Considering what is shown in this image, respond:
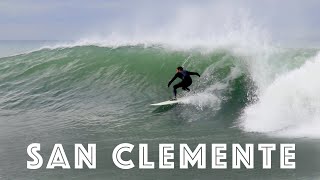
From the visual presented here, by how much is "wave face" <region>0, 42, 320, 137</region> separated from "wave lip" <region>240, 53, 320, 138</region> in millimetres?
20

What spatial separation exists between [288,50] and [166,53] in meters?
5.19

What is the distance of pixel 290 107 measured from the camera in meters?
11.0

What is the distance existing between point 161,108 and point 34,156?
464 cm

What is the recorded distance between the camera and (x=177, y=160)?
26.8ft

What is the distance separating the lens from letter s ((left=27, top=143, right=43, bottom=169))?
329 inches

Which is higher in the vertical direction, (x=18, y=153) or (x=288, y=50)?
(x=288, y=50)

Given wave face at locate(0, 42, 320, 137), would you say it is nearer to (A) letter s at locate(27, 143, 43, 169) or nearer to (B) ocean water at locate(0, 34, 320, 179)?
(B) ocean water at locate(0, 34, 320, 179)

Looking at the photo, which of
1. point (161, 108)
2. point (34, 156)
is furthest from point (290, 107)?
point (34, 156)

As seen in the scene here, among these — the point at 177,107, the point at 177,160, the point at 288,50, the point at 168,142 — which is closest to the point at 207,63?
the point at 288,50

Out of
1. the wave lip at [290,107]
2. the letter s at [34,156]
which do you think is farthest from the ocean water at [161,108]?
the letter s at [34,156]

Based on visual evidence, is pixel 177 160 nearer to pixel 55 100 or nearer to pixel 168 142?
pixel 168 142

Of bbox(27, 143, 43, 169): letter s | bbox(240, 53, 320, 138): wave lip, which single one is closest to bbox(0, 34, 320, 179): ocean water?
bbox(240, 53, 320, 138): wave lip

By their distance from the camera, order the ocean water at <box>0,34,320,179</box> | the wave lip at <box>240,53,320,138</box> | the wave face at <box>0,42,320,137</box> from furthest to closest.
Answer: the wave face at <box>0,42,320,137</box> < the wave lip at <box>240,53,320,138</box> < the ocean water at <box>0,34,320,179</box>

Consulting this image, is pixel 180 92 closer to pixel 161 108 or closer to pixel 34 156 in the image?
pixel 161 108
